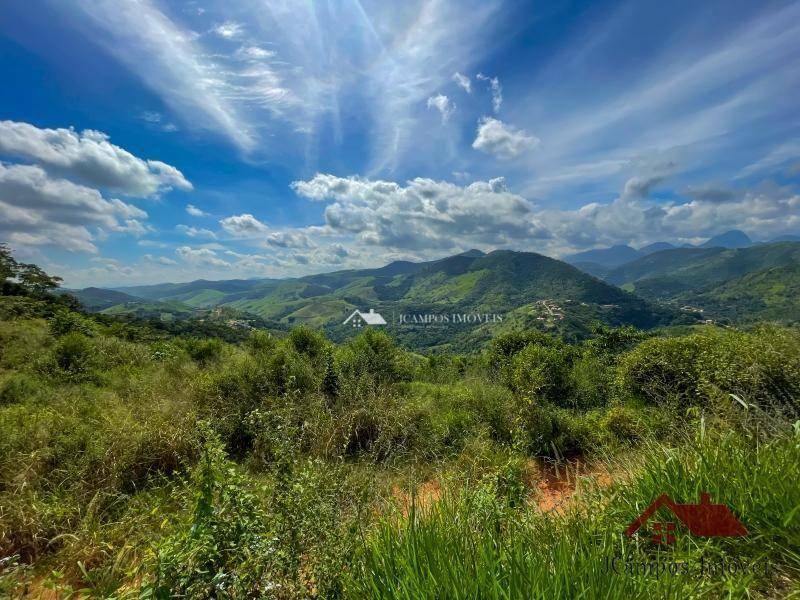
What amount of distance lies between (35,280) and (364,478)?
40252 mm

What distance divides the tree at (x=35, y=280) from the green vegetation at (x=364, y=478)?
23.5 m

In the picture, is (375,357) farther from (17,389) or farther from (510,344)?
(510,344)

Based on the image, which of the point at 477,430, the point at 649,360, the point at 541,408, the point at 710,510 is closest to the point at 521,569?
the point at 710,510

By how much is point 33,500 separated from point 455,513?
16.5 feet

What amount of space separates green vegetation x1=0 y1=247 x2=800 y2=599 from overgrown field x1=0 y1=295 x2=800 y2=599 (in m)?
0.02

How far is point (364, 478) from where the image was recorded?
4125 millimetres

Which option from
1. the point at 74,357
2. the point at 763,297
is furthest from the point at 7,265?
the point at 763,297

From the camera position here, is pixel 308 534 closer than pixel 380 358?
Yes

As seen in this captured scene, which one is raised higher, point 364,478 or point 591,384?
point 364,478

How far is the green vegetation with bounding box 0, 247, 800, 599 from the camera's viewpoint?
167 cm

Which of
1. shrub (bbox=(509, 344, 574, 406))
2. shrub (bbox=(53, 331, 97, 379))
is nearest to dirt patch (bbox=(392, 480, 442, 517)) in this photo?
shrub (bbox=(509, 344, 574, 406))

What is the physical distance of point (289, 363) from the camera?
9.10m

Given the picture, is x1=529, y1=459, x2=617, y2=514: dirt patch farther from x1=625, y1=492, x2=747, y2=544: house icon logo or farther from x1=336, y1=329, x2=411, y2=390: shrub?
x1=336, y1=329, x2=411, y2=390: shrub

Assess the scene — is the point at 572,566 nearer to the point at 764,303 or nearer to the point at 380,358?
the point at 380,358
